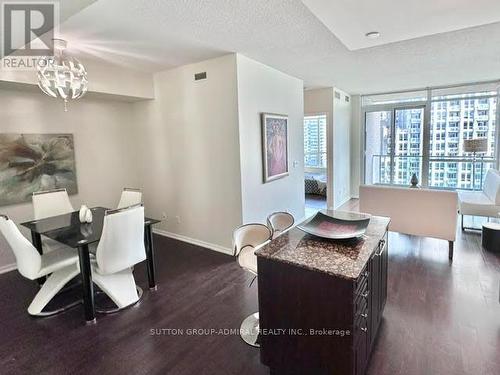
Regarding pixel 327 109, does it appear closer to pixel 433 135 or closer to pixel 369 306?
pixel 433 135

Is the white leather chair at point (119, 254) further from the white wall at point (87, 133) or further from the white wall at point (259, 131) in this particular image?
the white wall at point (87, 133)

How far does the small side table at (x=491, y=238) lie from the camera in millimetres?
3871

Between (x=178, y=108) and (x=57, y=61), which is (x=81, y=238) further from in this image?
(x=178, y=108)

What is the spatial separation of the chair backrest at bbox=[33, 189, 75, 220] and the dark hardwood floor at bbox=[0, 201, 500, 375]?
31.9 inches

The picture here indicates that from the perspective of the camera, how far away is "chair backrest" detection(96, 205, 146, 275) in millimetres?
2580

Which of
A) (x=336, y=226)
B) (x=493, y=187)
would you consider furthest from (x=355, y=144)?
(x=336, y=226)

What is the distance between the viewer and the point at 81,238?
271 cm

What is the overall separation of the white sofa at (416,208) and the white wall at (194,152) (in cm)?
191

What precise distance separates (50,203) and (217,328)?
2.77 metres

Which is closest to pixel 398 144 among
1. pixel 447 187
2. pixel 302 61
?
pixel 447 187

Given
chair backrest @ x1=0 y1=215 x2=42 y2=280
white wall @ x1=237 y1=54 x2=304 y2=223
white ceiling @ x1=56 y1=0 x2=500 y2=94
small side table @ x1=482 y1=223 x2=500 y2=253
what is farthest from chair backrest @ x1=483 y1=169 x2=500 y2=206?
chair backrest @ x1=0 y1=215 x2=42 y2=280

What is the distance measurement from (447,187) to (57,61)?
7.48 metres

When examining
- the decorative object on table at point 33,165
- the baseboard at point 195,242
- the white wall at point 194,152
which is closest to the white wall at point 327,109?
the white wall at point 194,152

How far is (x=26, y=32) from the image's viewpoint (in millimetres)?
2701
